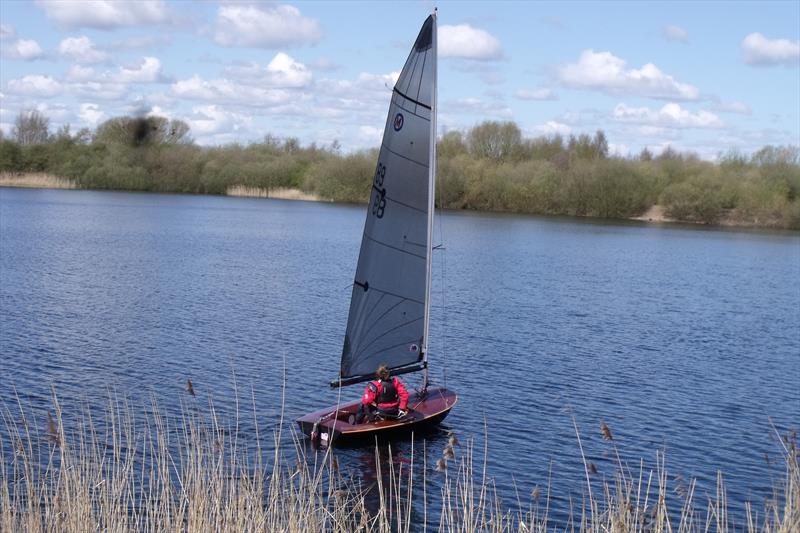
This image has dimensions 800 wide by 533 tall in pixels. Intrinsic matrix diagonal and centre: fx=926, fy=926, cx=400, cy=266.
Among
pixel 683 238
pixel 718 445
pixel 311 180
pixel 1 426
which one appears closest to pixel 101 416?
pixel 1 426

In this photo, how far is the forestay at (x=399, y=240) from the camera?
16109 millimetres

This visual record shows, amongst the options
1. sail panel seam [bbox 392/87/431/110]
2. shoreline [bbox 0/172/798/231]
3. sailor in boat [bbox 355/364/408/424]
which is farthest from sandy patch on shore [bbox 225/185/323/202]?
sail panel seam [bbox 392/87/431/110]

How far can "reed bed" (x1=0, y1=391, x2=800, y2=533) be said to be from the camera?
9.07 meters

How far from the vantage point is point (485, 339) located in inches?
1122

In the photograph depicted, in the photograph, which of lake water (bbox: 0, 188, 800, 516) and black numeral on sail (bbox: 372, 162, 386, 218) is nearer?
black numeral on sail (bbox: 372, 162, 386, 218)

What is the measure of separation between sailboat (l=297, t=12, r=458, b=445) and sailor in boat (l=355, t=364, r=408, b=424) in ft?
0.51

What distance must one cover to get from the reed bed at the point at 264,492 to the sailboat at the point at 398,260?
767 millimetres

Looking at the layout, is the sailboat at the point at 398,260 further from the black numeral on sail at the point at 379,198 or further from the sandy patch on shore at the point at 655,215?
the sandy patch on shore at the point at 655,215

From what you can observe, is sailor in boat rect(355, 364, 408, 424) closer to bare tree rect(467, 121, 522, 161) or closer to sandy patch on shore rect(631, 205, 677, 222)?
sandy patch on shore rect(631, 205, 677, 222)

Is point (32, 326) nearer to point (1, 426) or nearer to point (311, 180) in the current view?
point (1, 426)

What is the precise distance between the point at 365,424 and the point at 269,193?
313ft

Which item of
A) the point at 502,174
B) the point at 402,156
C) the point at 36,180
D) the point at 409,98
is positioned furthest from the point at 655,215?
the point at 409,98

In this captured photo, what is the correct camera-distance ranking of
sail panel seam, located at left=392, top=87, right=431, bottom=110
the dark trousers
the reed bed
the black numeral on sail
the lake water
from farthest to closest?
the lake water < the dark trousers < the black numeral on sail < sail panel seam, located at left=392, top=87, right=431, bottom=110 < the reed bed

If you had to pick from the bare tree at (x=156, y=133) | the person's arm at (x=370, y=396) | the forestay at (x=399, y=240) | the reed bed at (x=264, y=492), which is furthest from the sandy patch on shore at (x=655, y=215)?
the person's arm at (x=370, y=396)
